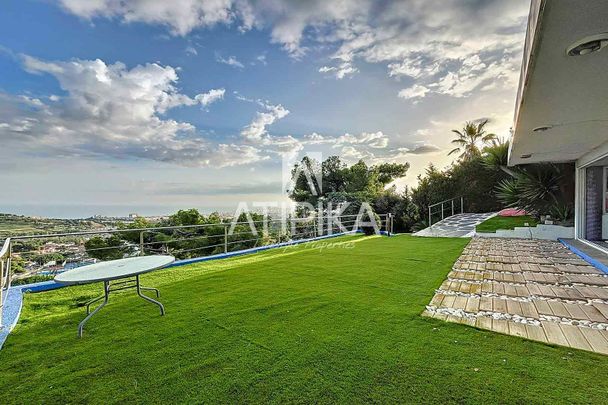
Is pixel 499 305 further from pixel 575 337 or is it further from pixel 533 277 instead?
pixel 533 277

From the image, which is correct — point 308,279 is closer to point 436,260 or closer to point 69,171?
point 436,260

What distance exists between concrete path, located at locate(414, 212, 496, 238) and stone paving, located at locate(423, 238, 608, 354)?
13.5ft

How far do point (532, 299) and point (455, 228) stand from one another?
7.87m

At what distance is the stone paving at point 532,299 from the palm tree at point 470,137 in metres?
19.1

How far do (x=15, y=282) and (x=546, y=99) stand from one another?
7041mm

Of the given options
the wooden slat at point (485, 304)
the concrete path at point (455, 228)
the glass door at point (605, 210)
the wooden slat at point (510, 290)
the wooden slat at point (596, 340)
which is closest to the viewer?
the wooden slat at point (596, 340)

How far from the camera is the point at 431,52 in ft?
22.6

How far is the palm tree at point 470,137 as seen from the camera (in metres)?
21.7

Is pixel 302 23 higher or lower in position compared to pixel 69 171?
higher

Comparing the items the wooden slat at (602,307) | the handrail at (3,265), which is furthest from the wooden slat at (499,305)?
the handrail at (3,265)

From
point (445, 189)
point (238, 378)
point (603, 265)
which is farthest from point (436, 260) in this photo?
point (445, 189)

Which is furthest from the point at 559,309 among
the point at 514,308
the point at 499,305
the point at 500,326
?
the point at 500,326

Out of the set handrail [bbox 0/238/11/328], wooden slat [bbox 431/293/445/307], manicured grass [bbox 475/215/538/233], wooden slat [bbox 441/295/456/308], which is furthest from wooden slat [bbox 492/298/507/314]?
manicured grass [bbox 475/215/538/233]

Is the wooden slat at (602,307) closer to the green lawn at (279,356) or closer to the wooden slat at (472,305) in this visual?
the wooden slat at (472,305)
